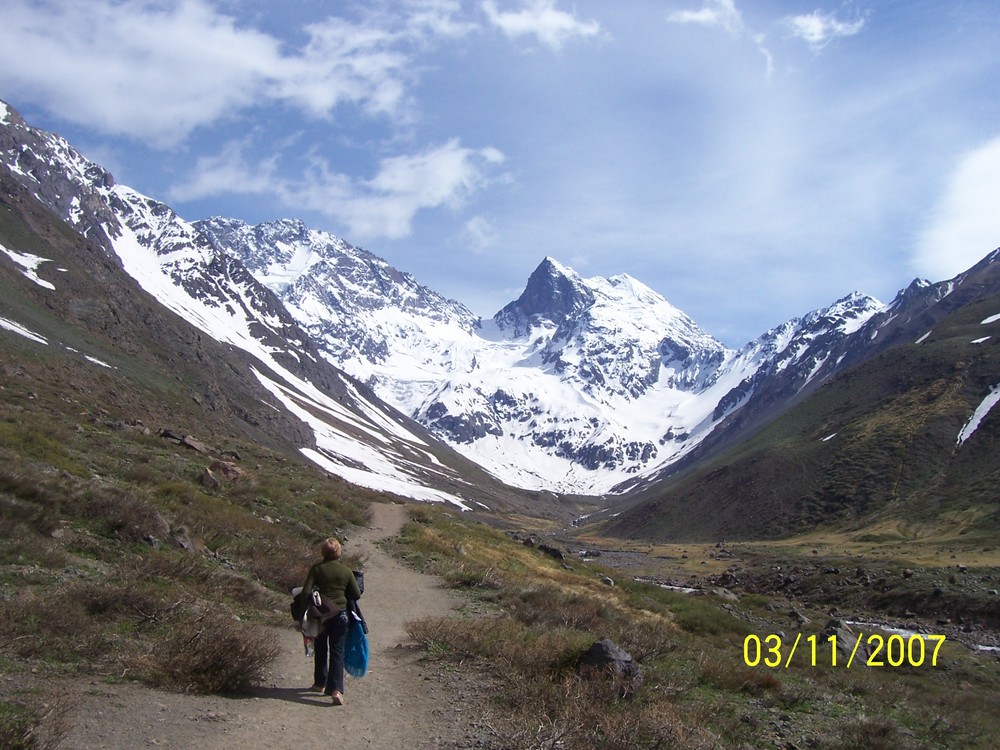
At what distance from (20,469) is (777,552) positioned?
65.1 m

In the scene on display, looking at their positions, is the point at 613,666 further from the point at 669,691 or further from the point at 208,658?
the point at 208,658

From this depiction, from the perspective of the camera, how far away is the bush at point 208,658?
847 centimetres

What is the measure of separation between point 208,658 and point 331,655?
157 cm

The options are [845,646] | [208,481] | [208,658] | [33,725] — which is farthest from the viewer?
[208,481]

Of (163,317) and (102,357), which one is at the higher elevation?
(163,317)

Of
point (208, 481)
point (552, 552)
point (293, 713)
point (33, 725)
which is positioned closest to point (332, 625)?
point (293, 713)

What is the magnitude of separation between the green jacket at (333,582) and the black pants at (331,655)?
0.27 metres

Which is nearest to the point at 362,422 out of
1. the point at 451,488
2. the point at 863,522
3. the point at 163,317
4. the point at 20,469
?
the point at 451,488

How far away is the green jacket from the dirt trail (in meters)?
1.35

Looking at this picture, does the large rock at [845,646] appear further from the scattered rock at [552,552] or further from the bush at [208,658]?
the scattered rock at [552,552]

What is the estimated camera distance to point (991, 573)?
38250 millimetres

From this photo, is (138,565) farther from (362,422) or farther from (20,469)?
(362,422)

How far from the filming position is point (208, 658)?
876 centimetres
